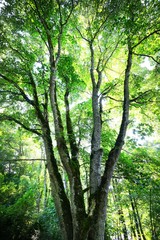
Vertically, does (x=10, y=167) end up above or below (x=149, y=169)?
above

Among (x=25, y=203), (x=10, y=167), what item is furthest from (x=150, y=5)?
(x=10, y=167)

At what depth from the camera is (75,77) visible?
19.4 feet

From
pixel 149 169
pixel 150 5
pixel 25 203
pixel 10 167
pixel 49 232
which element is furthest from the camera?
pixel 10 167

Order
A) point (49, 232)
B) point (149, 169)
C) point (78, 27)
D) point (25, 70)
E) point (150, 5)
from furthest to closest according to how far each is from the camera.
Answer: point (49, 232) < point (78, 27) < point (25, 70) < point (149, 169) < point (150, 5)

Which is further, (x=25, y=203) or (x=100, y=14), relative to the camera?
(x=25, y=203)

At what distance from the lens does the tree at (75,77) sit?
350cm

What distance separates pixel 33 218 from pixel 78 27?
8.35m

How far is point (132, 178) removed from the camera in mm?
4051

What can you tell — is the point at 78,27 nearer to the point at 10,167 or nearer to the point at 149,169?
the point at 149,169

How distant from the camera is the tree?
350 centimetres

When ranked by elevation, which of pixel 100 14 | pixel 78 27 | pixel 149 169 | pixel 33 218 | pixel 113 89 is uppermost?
pixel 78 27

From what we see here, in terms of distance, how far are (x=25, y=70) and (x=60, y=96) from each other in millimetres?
1951

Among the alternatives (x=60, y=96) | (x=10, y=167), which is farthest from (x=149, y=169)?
(x=10, y=167)

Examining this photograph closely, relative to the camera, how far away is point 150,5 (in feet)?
15.2
